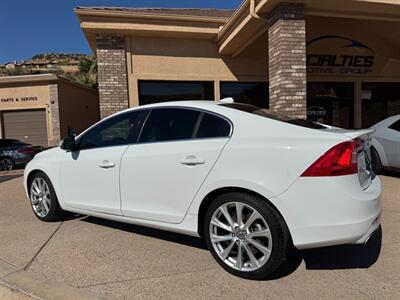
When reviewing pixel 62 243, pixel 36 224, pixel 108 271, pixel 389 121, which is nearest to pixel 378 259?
pixel 108 271

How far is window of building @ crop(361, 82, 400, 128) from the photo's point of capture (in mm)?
12883

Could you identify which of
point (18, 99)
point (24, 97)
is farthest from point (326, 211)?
point (18, 99)

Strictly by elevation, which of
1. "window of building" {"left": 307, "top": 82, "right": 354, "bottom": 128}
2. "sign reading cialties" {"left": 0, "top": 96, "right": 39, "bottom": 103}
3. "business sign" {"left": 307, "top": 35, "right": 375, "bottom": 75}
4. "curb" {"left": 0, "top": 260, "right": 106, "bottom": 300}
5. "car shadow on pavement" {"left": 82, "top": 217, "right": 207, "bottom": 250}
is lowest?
"curb" {"left": 0, "top": 260, "right": 106, "bottom": 300}

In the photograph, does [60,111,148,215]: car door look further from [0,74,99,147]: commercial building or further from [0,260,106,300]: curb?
[0,74,99,147]: commercial building

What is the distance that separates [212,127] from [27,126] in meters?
19.0

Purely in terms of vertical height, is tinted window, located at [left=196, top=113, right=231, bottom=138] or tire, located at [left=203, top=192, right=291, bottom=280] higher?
tinted window, located at [left=196, top=113, right=231, bottom=138]

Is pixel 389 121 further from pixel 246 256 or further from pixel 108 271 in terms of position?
pixel 108 271

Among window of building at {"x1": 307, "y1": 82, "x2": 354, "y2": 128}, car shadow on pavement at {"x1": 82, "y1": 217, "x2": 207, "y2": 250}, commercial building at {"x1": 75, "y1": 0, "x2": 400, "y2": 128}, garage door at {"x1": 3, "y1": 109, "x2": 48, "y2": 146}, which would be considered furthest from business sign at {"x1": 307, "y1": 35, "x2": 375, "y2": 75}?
garage door at {"x1": 3, "y1": 109, "x2": 48, "y2": 146}

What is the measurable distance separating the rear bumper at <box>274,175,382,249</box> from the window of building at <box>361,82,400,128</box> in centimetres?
1077

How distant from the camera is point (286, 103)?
796 centimetres

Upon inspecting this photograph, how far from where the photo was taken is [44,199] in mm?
5285

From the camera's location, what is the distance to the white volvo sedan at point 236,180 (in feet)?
10.1

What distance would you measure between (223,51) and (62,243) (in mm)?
8063

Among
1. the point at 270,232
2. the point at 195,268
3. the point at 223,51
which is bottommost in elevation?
the point at 195,268
